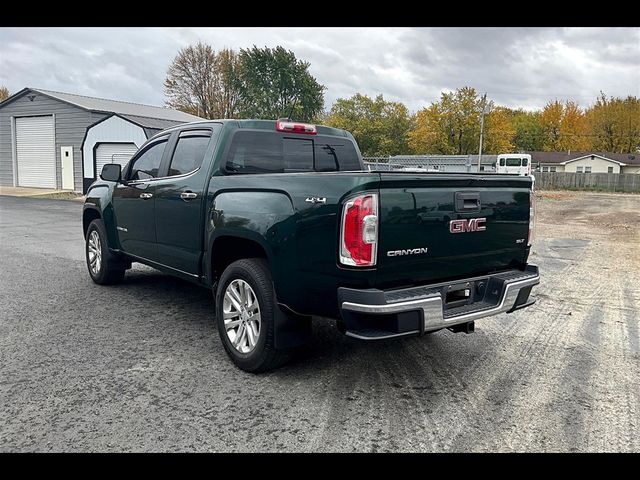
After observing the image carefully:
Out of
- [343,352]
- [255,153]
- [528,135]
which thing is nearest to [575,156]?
[528,135]

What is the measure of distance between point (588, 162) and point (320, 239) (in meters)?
69.6

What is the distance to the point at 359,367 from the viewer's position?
4.23 metres

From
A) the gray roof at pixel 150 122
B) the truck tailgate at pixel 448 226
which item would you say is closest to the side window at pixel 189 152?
the truck tailgate at pixel 448 226

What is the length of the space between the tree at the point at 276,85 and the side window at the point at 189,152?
4992cm

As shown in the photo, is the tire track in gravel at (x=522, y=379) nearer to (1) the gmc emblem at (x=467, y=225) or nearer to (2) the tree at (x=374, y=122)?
(1) the gmc emblem at (x=467, y=225)

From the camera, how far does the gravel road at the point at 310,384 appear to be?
123 inches

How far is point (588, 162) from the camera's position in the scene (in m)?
64.3

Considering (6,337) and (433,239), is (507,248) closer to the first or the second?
(433,239)

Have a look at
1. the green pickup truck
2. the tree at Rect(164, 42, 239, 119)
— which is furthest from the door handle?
the tree at Rect(164, 42, 239, 119)

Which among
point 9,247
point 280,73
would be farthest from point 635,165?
point 9,247

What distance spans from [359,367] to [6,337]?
3190mm

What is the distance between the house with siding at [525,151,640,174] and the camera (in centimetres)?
6281

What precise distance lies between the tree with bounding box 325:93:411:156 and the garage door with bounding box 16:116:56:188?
37348 mm
